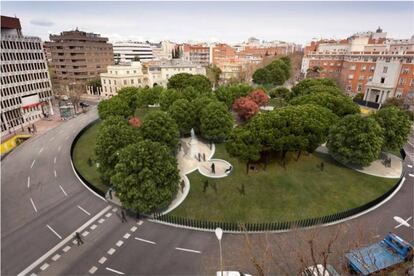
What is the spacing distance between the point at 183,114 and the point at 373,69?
70.0 metres

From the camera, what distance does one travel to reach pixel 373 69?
77.4 metres

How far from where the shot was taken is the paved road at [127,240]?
21391mm

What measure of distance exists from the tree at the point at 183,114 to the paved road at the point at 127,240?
2126 centimetres

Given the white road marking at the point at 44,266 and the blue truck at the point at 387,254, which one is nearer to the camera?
the blue truck at the point at 387,254

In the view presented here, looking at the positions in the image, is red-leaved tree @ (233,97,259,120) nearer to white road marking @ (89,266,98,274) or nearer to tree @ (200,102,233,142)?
tree @ (200,102,233,142)

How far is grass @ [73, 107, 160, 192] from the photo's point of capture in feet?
115

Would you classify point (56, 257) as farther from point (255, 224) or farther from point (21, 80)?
point (21, 80)

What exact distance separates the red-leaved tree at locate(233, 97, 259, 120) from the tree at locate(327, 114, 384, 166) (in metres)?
22.7

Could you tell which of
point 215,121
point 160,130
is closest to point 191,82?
point 215,121

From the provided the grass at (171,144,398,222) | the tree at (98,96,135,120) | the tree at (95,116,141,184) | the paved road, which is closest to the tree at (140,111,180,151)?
the tree at (95,116,141,184)

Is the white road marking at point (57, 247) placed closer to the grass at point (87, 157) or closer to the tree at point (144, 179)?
the tree at point (144, 179)

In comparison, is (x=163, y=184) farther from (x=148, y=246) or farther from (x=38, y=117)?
(x=38, y=117)

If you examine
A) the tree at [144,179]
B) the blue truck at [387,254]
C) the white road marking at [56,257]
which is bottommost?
the white road marking at [56,257]

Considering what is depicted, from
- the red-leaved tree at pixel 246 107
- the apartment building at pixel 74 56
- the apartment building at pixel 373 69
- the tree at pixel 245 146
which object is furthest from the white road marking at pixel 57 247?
the apartment building at pixel 74 56
